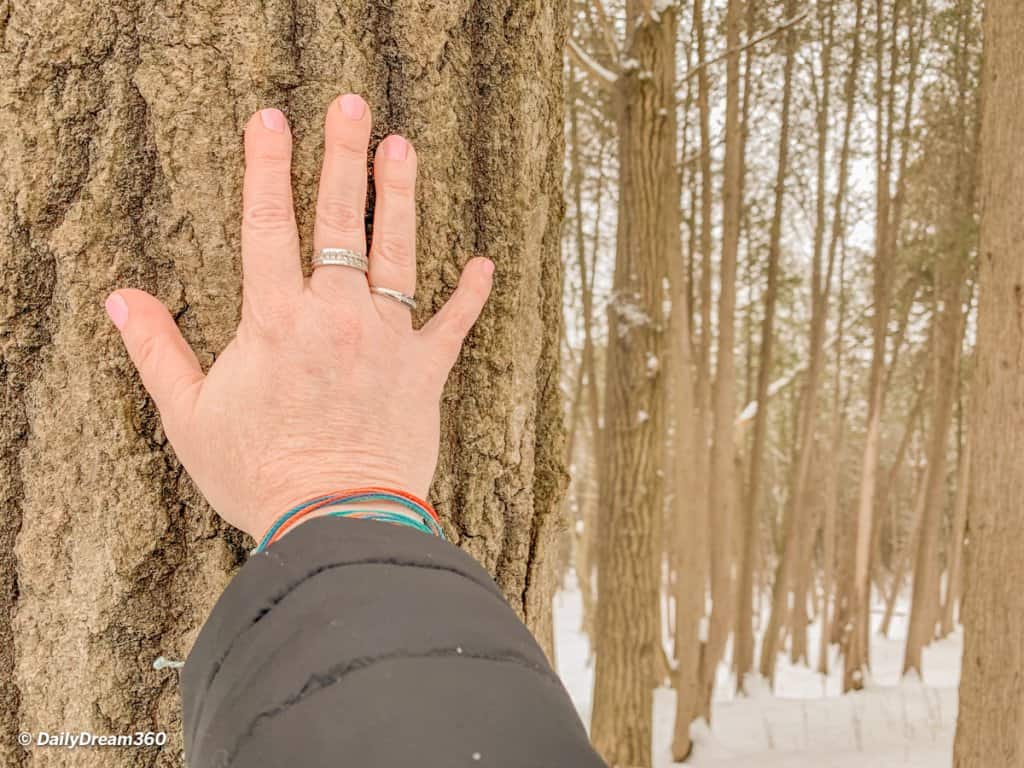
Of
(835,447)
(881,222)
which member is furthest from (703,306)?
(835,447)

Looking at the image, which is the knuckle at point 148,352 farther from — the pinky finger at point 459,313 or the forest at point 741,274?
the forest at point 741,274

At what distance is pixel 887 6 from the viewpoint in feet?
29.3

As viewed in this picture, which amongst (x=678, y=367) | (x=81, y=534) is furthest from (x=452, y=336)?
(x=678, y=367)

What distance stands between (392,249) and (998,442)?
9.88ft

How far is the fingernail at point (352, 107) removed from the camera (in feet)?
3.07

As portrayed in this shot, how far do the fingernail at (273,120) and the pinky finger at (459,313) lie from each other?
0.28 meters

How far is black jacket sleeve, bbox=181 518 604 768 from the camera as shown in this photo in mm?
565

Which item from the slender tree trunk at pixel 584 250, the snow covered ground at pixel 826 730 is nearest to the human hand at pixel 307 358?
the snow covered ground at pixel 826 730

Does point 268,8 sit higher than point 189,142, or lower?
higher

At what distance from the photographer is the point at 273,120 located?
0.95m

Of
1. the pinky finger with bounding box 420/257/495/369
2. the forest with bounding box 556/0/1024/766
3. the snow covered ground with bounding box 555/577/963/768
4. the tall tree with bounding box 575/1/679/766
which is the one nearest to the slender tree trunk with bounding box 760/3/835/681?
the forest with bounding box 556/0/1024/766

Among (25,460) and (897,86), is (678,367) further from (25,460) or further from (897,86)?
(25,460)

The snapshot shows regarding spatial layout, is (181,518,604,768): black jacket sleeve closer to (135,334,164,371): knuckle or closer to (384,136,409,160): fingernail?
(135,334,164,371): knuckle

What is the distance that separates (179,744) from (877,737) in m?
7.53
